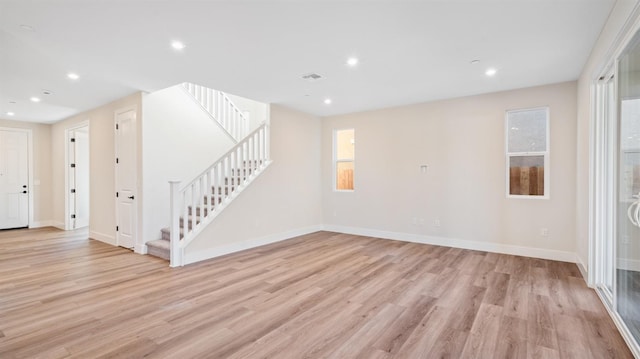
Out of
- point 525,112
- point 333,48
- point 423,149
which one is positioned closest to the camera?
point 333,48

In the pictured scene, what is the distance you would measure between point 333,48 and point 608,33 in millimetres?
2461

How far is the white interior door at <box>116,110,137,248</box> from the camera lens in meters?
4.96

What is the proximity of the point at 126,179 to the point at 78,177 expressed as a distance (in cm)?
334

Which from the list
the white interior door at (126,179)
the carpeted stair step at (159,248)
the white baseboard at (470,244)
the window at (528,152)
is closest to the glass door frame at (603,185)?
the white baseboard at (470,244)

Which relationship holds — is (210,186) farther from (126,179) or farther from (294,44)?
(294,44)

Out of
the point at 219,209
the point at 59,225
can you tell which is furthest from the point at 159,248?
the point at 59,225

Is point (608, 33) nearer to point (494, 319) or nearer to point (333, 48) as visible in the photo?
point (333, 48)

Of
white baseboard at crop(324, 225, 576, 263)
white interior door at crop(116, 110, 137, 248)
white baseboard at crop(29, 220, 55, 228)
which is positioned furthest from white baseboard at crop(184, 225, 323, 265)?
white baseboard at crop(29, 220, 55, 228)

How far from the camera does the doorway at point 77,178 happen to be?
23.2 feet

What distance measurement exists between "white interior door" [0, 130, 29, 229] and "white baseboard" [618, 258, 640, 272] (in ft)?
35.6

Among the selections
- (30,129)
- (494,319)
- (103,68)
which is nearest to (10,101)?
(30,129)

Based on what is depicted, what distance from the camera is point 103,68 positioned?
3.77 meters

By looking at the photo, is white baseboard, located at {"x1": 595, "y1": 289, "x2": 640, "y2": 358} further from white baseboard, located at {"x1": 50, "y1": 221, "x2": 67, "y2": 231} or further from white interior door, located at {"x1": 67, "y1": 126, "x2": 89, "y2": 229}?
white baseboard, located at {"x1": 50, "y1": 221, "x2": 67, "y2": 231}

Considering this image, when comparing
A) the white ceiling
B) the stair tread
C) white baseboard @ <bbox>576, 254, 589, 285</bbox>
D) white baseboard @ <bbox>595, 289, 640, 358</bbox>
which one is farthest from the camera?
the stair tread
